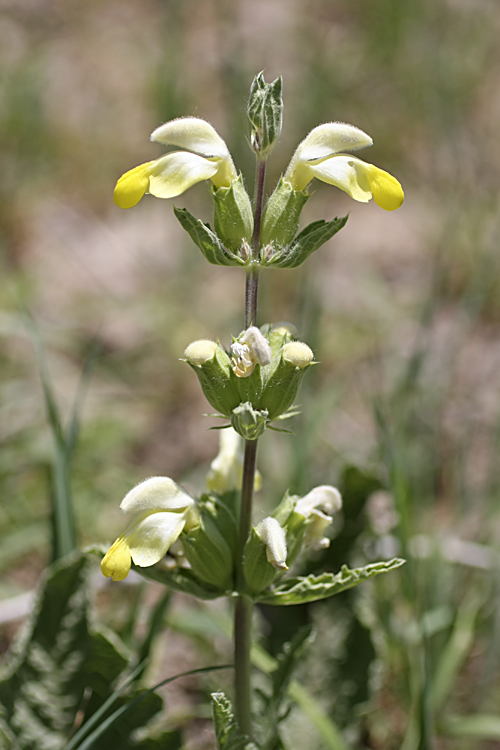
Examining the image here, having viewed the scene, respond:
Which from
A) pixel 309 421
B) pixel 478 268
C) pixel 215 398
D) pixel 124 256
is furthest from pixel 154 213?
pixel 215 398

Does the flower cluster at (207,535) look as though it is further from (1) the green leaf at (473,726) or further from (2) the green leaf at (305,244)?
(1) the green leaf at (473,726)

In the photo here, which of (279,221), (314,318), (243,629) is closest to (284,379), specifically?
(279,221)

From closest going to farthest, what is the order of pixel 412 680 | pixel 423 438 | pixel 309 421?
pixel 412 680, pixel 309 421, pixel 423 438

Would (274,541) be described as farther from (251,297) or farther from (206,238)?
(206,238)

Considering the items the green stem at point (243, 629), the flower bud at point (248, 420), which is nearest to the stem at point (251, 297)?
the flower bud at point (248, 420)

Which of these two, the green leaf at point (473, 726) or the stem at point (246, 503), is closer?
the stem at point (246, 503)

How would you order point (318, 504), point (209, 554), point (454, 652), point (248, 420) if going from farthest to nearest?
1. point (454, 652)
2. point (318, 504)
3. point (209, 554)
4. point (248, 420)

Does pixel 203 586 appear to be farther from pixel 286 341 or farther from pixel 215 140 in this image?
pixel 215 140
